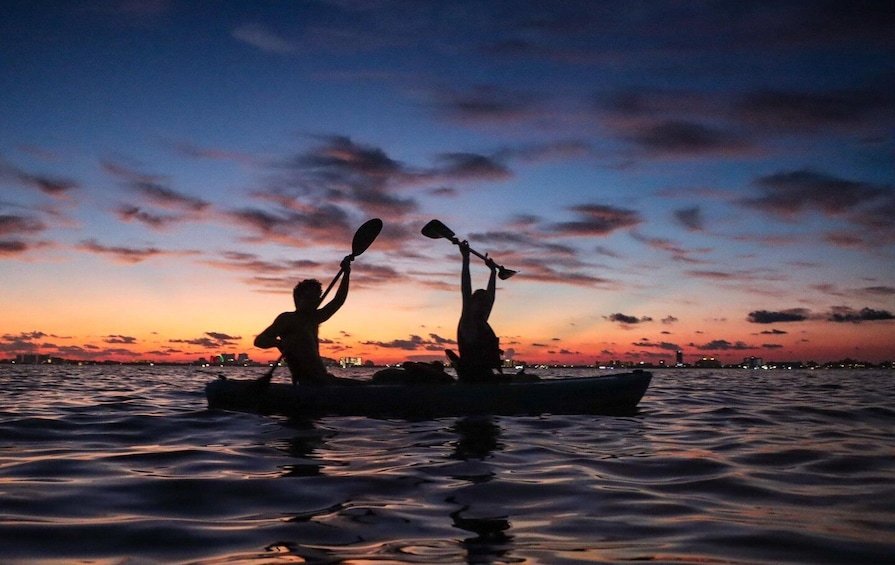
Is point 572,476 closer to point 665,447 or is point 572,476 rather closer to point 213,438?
point 665,447

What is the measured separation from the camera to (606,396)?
35.4 feet

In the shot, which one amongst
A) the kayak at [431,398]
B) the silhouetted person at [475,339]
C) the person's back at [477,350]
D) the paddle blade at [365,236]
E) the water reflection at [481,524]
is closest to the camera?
the water reflection at [481,524]

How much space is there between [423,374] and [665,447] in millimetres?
4402

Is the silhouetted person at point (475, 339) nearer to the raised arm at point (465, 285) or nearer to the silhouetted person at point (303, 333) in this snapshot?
the raised arm at point (465, 285)

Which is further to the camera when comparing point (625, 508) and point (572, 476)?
point (572, 476)

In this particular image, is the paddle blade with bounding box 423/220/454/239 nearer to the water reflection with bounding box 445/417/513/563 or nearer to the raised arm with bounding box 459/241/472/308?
the raised arm with bounding box 459/241/472/308

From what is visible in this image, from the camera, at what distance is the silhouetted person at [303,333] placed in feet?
33.4

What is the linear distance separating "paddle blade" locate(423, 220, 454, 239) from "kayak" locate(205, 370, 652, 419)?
9.40 ft

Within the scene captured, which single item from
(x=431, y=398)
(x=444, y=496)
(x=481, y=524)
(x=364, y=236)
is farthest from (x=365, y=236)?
(x=481, y=524)

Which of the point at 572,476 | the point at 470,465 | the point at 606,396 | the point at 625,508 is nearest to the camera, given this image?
the point at 625,508

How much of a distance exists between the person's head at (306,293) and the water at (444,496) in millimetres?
2412

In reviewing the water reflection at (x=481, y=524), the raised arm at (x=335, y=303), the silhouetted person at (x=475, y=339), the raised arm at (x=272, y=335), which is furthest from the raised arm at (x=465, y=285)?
the water reflection at (x=481, y=524)

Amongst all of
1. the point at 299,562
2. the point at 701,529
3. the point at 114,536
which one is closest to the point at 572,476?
the point at 701,529

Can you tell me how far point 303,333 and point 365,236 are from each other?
2.81 m
